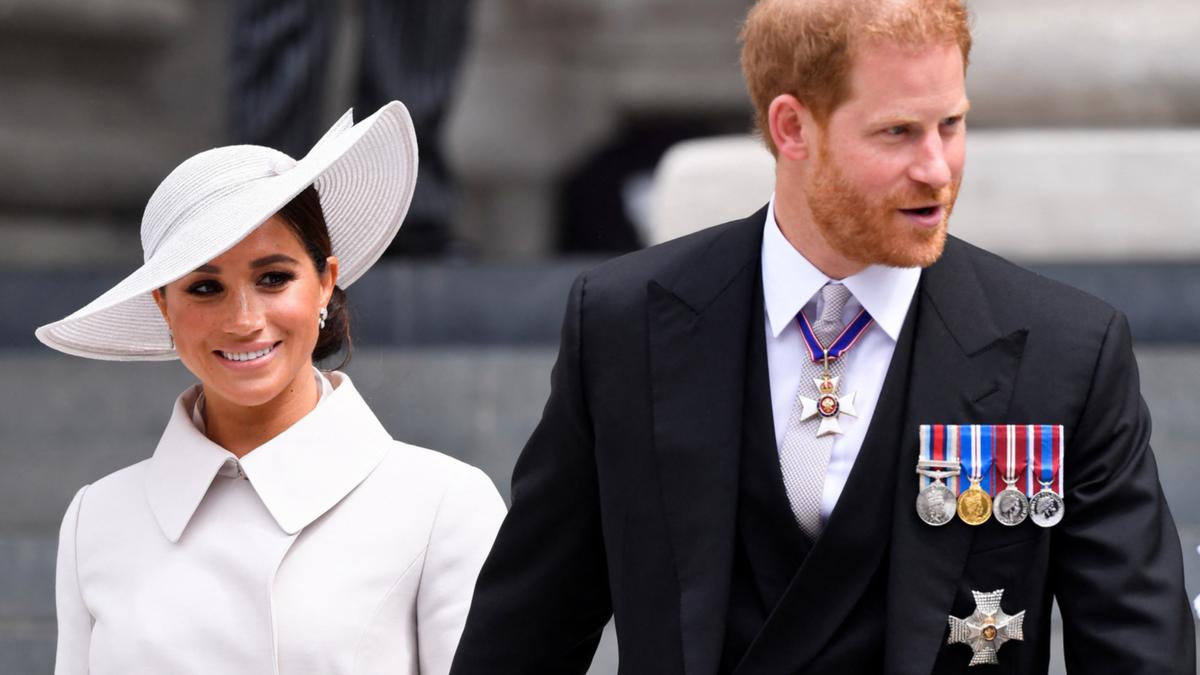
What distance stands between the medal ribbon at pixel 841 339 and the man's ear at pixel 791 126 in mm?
263

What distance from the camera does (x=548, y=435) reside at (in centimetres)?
346

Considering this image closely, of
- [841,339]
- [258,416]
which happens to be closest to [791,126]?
[841,339]

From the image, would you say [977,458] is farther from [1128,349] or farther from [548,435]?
[548,435]

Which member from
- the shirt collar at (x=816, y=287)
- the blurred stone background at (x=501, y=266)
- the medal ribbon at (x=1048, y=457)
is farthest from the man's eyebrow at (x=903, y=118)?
the blurred stone background at (x=501, y=266)

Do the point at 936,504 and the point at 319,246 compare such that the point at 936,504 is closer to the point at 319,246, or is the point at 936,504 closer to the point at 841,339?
the point at 841,339

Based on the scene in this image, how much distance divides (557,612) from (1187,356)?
14.1 ft

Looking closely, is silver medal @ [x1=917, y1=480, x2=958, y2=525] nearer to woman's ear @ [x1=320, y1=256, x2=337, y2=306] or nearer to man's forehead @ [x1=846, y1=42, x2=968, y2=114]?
man's forehead @ [x1=846, y1=42, x2=968, y2=114]

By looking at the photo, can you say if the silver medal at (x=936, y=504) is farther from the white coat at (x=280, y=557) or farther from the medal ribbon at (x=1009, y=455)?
the white coat at (x=280, y=557)

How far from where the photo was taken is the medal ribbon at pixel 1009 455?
3.19 metres

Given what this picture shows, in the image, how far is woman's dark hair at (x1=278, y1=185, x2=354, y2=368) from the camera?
11.9ft

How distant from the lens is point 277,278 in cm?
362

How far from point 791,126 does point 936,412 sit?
19.1 inches

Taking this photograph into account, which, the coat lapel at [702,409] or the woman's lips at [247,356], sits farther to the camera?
the woman's lips at [247,356]

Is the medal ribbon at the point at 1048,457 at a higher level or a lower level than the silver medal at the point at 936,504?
higher
